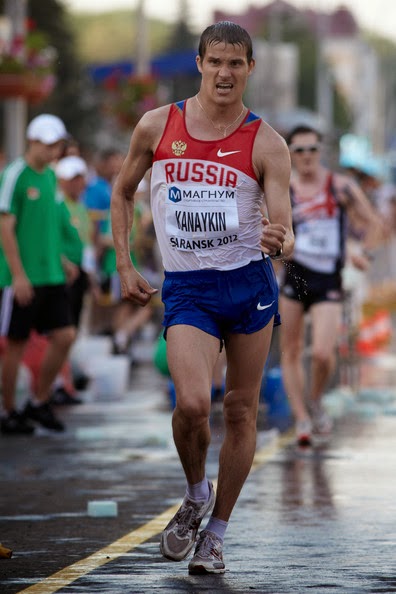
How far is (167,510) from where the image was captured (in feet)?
27.5

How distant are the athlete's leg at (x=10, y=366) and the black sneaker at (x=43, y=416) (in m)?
0.16

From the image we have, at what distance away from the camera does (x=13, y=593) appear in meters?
6.09

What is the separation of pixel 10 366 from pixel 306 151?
257 cm

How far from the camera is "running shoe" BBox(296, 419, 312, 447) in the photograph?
1133 centimetres

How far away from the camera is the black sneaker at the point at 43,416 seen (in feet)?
39.9

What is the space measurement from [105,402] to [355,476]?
5.33 meters

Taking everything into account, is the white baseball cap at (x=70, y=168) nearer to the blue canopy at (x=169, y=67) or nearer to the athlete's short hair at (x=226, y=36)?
the athlete's short hair at (x=226, y=36)

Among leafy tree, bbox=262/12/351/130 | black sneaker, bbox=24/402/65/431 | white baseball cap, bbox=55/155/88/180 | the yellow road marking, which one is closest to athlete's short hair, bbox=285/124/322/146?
black sneaker, bbox=24/402/65/431

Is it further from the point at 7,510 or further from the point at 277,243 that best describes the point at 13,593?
the point at 7,510

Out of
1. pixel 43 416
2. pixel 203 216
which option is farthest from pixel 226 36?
pixel 43 416

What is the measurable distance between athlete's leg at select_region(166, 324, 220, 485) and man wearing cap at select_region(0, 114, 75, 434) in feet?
17.1

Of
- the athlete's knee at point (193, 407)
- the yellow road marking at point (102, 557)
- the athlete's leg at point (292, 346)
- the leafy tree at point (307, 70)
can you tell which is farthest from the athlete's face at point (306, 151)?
the leafy tree at point (307, 70)

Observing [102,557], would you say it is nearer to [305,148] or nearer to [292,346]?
[292,346]

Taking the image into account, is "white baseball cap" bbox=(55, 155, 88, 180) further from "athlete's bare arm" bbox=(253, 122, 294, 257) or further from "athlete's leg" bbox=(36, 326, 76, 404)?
"athlete's bare arm" bbox=(253, 122, 294, 257)
